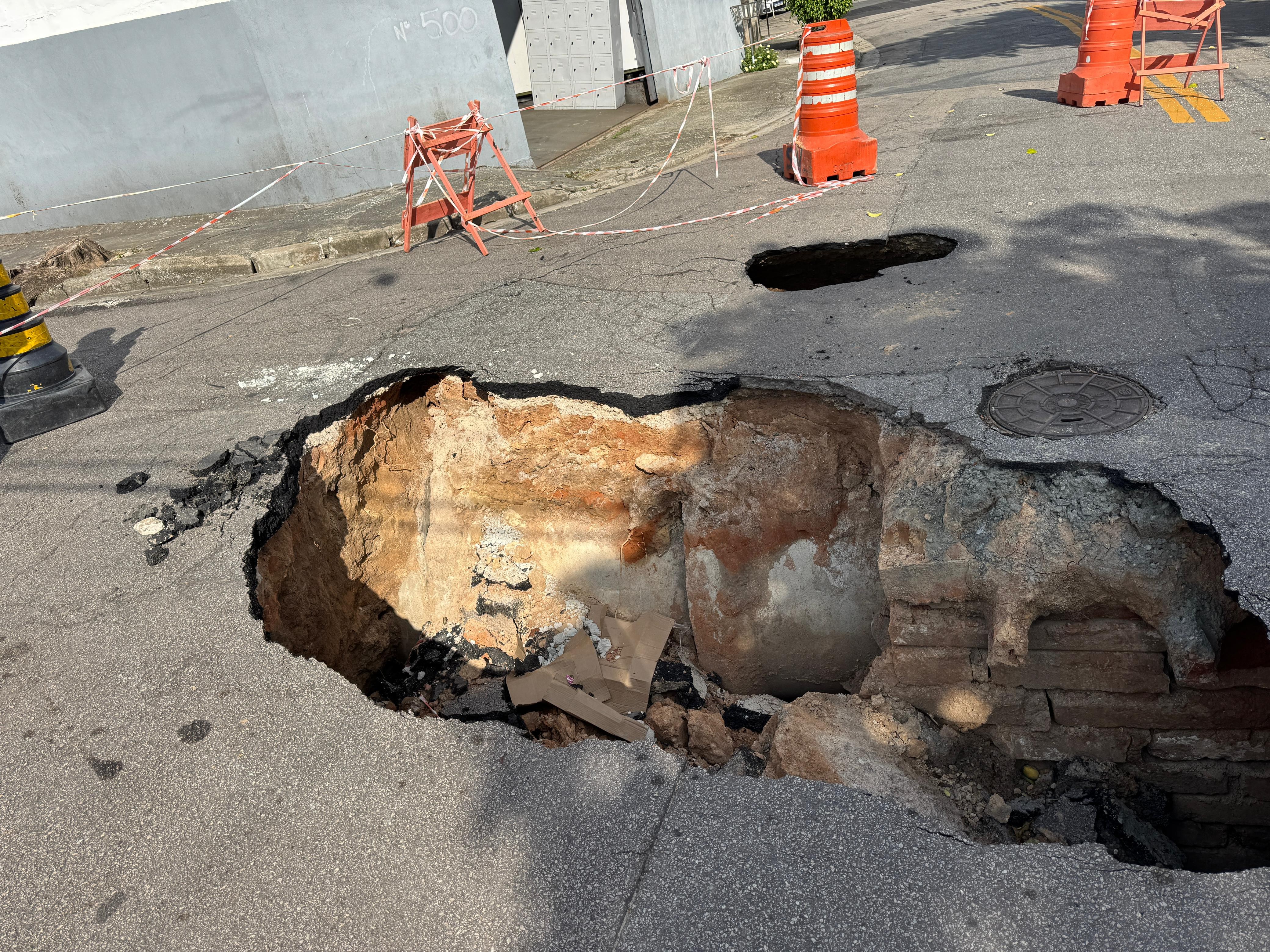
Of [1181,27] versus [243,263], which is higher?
[1181,27]

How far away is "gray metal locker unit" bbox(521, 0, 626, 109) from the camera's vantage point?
13969mm

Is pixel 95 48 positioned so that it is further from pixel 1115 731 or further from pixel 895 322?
pixel 1115 731

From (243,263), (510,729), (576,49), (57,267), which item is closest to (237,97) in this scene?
(243,263)

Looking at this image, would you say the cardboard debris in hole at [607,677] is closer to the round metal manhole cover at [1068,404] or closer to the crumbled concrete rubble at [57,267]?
the round metal manhole cover at [1068,404]

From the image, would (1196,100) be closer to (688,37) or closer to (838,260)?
(838,260)

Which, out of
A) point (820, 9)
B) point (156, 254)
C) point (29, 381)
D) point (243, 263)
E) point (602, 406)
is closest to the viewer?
point (602, 406)

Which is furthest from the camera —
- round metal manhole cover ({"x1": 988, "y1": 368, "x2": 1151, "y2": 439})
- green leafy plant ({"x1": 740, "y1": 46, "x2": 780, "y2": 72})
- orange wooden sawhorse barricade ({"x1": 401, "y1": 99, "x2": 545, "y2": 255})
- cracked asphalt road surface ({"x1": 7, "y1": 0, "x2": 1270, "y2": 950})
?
green leafy plant ({"x1": 740, "y1": 46, "x2": 780, "y2": 72})

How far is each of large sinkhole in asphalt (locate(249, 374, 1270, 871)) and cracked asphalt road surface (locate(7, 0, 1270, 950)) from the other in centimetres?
26

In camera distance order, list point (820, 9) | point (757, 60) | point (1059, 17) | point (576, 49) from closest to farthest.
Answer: point (820, 9), point (576, 49), point (757, 60), point (1059, 17)

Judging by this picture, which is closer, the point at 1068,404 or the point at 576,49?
the point at 1068,404

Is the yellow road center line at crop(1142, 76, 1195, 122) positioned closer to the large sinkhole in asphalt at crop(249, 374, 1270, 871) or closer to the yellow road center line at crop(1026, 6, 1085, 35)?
the yellow road center line at crop(1026, 6, 1085, 35)

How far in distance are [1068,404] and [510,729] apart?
126 inches

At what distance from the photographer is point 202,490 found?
15.6 ft

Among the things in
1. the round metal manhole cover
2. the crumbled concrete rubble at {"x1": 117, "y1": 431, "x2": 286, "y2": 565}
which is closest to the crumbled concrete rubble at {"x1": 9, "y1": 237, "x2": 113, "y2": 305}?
the crumbled concrete rubble at {"x1": 117, "y1": 431, "x2": 286, "y2": 565}
